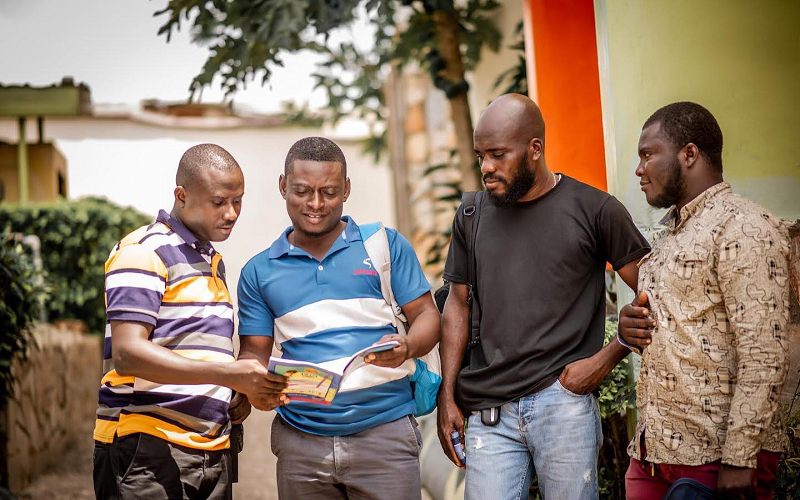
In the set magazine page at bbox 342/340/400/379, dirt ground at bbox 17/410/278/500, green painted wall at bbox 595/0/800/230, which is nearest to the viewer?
magazine page at bbox 342/340/400/379

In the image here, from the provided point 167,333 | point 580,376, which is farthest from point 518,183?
point 167,333

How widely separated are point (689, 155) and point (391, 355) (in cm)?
128

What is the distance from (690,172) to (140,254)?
6.49 ft

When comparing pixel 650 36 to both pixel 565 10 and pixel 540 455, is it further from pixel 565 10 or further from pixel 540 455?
pixel 540 455

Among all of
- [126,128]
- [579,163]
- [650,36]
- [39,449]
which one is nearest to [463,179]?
[579,163]

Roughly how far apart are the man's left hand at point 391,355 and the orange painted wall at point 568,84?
9.18 feet

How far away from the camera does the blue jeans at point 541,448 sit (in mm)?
3258

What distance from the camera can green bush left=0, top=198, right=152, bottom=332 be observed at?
10.2 m

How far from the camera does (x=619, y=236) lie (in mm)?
3283

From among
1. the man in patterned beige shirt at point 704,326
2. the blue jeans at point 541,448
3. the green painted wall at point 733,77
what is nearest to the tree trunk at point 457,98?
the green painted wall at point 733,77

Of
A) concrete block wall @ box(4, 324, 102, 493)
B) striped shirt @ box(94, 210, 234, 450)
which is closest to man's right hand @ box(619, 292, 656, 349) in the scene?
striped shirt @ box(94, 210, 234, 450)

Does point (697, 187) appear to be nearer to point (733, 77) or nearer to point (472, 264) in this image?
point (472, 264)

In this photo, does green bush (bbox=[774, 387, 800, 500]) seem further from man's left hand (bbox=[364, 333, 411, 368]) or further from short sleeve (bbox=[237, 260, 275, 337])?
short sleeve (bbox=[237, 260, 275, 337])

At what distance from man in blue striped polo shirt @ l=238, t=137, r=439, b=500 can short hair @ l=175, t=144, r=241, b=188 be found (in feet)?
0.85
